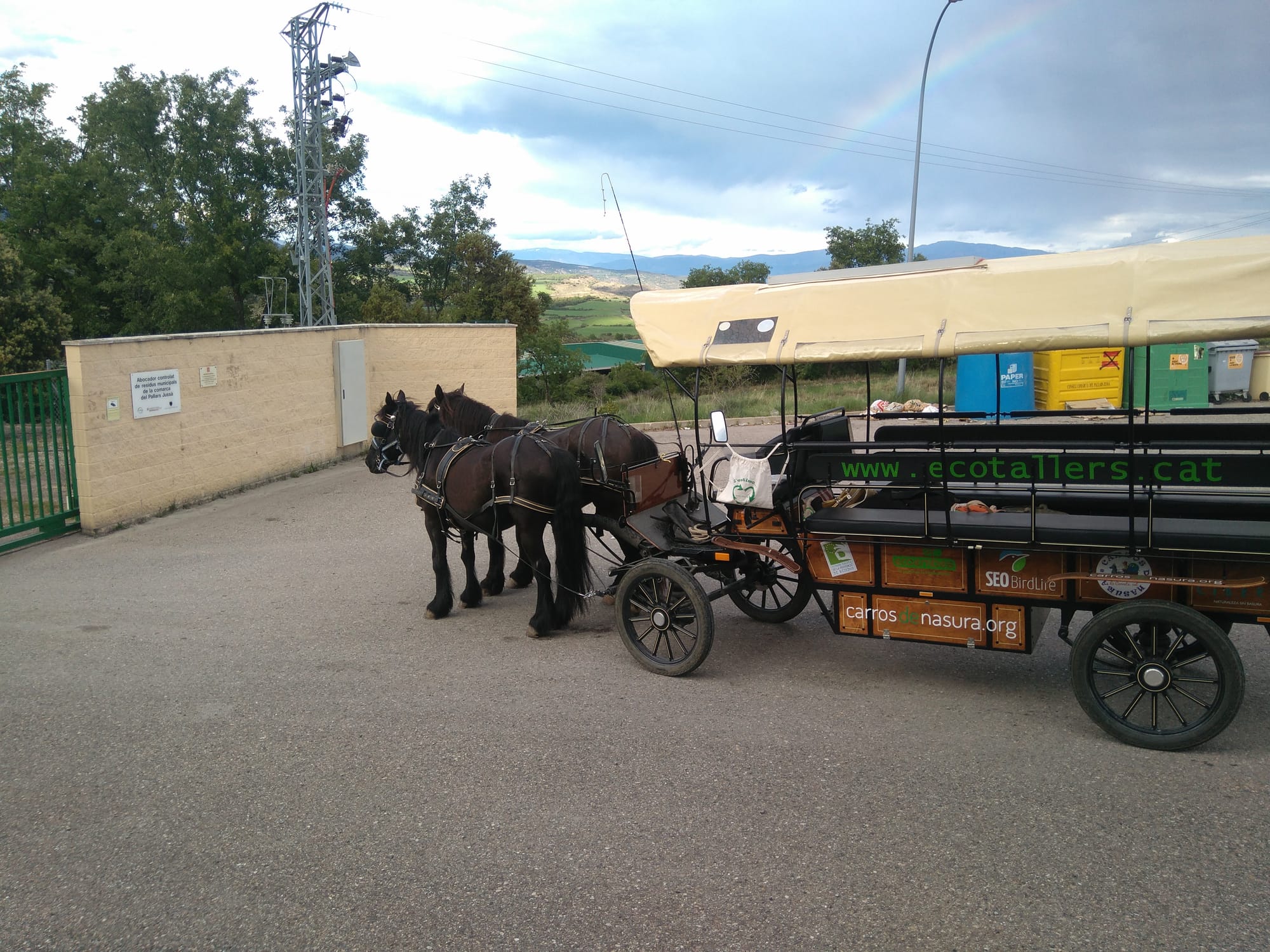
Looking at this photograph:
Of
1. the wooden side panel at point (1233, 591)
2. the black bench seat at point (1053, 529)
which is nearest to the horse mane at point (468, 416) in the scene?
the black bench seat at point (1053, 529)

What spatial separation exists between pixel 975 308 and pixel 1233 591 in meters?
1.94

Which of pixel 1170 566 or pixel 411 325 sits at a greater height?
pixel 411 325

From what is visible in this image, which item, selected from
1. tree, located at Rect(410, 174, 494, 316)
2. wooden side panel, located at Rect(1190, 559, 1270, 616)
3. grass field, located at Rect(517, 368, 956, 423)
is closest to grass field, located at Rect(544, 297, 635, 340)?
Answer: tree, located at Rect(410, 174, 494, 316)

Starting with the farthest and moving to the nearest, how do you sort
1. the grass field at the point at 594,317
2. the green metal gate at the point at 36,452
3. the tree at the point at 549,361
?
the grass field at the point at 594,317, the tree at the point at 549,361, the green metal gate at the point at 36,452

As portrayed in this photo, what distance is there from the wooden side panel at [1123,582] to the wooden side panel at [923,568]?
61cm

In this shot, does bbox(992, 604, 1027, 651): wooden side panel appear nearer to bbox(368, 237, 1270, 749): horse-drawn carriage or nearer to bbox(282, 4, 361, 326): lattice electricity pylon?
bbox(368, 237, 1270, 749): horse-drawn carriage

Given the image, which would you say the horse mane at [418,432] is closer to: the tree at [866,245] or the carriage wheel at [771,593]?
the carriage wheel at [771,593]

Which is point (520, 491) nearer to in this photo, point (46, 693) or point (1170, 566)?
point (46, 693)

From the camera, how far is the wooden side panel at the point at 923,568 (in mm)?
5020

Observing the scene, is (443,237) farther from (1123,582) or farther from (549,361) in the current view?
(1123,582)

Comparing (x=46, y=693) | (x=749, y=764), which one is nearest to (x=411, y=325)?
(x=46, y=693)

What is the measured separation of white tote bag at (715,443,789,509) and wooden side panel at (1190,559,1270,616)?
2.30 meters

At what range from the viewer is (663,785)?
4.33 m

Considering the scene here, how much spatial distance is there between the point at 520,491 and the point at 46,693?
3328 mm
